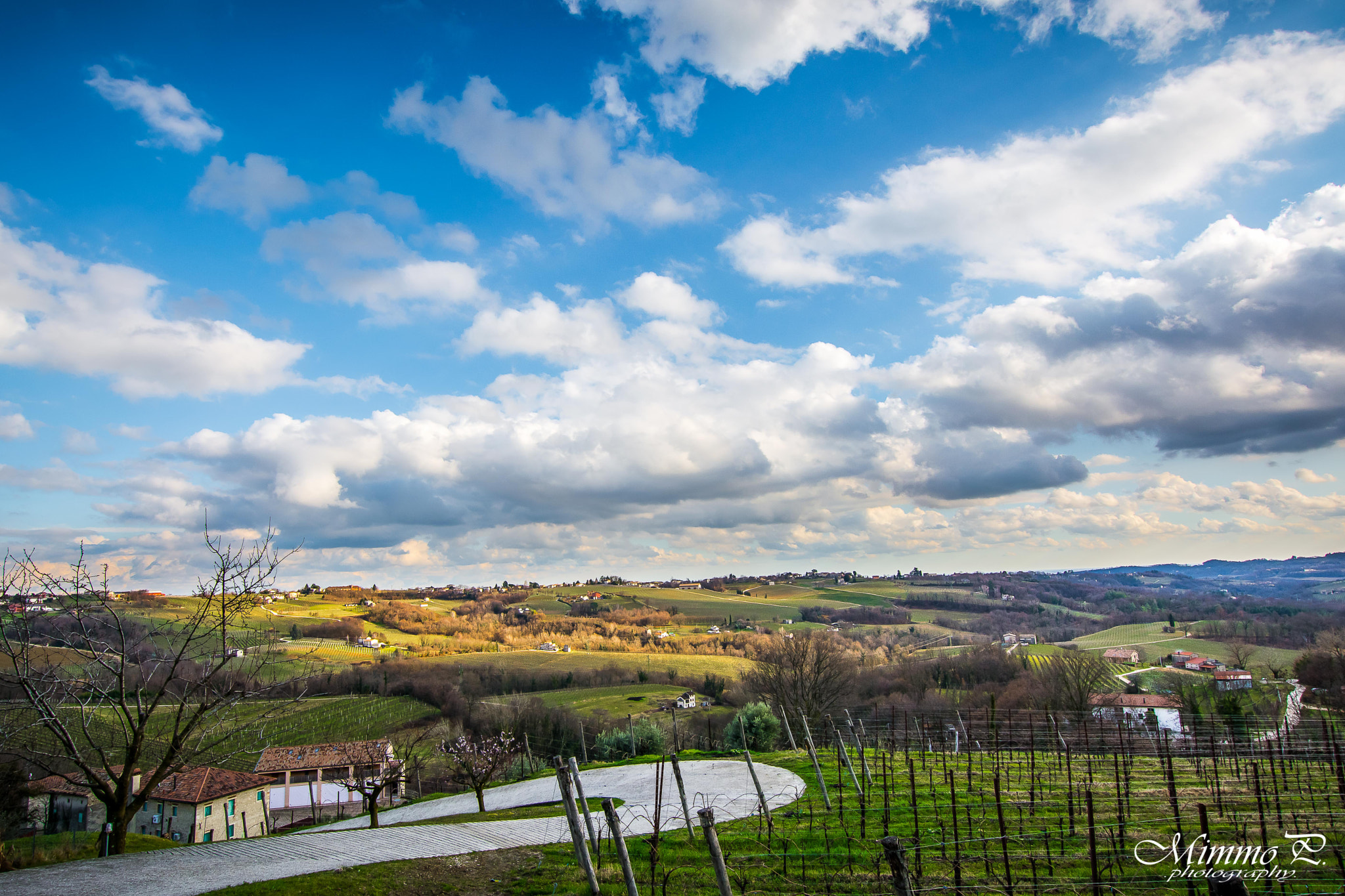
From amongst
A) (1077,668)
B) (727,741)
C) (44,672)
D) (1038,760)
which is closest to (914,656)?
(1077,668)

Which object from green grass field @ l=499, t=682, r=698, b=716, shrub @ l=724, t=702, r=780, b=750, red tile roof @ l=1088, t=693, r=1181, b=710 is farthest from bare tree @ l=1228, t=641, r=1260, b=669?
shrub @ l=724, t=702, r=780, b=750

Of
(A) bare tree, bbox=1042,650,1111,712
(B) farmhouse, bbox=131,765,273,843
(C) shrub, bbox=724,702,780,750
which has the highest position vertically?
(C) shrub, bbox=724,702,780,750

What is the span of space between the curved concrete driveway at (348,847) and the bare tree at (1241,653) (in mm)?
73142

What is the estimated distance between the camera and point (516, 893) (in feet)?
30.0

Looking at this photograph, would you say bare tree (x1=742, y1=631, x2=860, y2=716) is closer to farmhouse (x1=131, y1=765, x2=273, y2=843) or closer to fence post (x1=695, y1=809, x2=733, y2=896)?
farmhouse (x1=131, y1=765, x2=273, y2=843)

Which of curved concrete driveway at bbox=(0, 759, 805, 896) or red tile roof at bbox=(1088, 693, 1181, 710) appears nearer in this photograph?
curved concrete driveway at bbox=(0, 759, 805, 896)

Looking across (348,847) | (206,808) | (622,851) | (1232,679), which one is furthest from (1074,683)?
(206,808)

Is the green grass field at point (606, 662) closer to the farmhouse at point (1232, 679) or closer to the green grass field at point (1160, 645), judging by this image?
the farmhouse at point (1232, 679)

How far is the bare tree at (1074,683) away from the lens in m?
41.5

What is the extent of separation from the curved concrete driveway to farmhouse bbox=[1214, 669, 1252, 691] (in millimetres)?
42552

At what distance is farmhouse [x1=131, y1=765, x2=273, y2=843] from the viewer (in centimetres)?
3438

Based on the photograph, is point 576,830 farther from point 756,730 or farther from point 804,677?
point 804,677

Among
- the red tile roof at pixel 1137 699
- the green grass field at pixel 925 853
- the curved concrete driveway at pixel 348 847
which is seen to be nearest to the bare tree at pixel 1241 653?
the red tile roof at pixel 1137 699

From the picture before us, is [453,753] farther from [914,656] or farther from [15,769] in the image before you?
[914,656]
